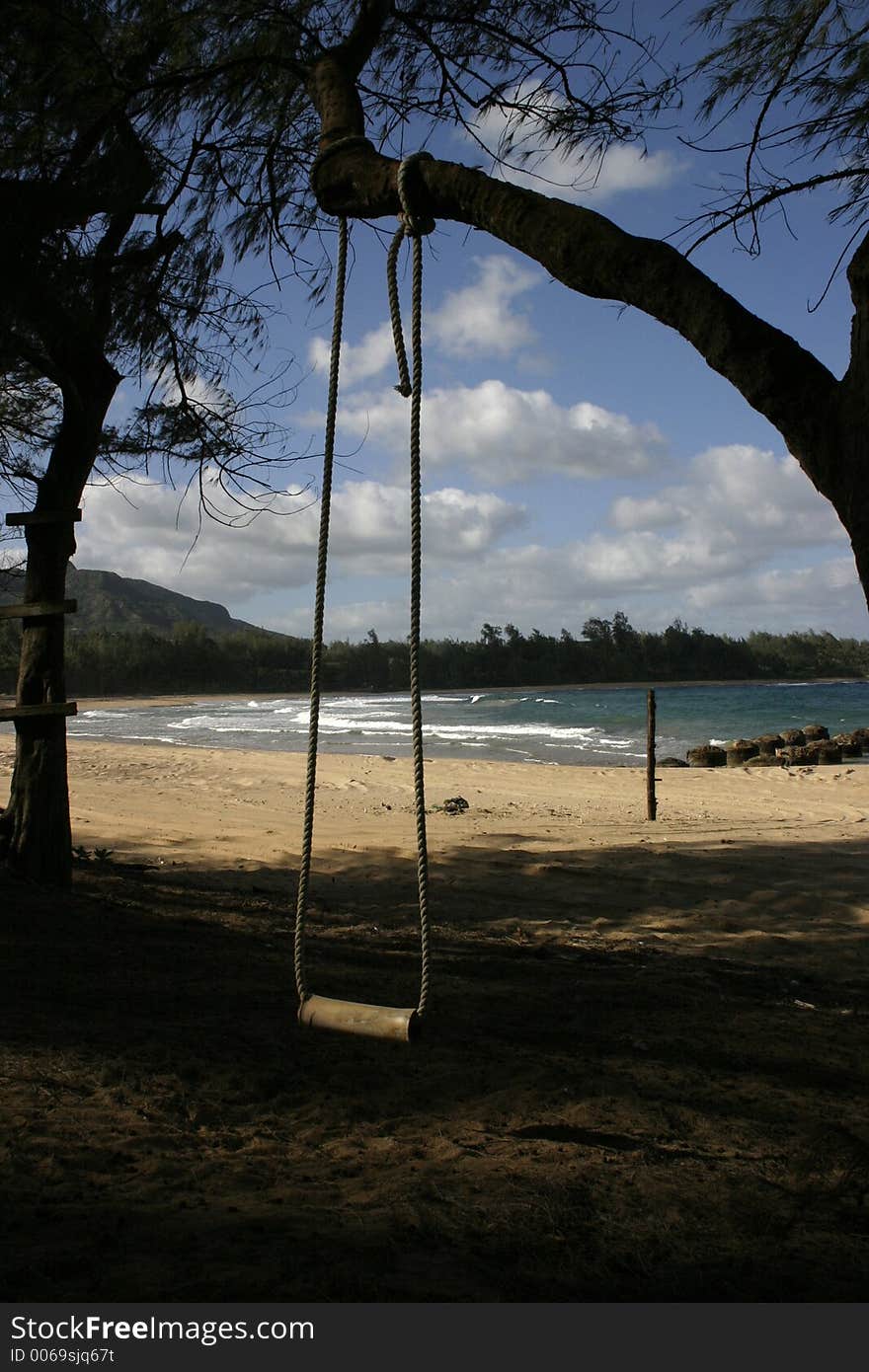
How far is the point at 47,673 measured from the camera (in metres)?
5.12

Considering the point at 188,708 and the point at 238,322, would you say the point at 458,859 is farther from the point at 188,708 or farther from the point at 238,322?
the point at 188,708

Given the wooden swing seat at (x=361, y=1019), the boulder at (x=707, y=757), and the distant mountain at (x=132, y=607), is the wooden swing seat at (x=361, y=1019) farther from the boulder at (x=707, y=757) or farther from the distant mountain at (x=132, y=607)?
the distant mountain at (x=132, y=607)

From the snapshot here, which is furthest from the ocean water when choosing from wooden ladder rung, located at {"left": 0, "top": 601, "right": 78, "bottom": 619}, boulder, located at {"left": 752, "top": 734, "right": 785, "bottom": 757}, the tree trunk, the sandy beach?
wooden ladder rung, located at {"left": 0, "top": 601, "right": 78, "bottom": 619}

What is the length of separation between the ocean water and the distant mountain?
6266cm

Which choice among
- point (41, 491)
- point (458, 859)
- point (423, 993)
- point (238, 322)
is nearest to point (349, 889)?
point (458, 859)

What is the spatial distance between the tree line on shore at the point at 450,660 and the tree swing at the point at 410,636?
170ft

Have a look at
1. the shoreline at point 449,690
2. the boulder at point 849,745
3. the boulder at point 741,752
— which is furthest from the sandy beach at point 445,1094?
the shoreline at point 449,690

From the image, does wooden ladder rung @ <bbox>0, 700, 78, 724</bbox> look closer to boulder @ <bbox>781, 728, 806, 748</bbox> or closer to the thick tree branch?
the thick tree branch

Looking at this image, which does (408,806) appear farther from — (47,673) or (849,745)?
(849,745)

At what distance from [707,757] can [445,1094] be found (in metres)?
19.7

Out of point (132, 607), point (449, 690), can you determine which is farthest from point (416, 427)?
point (132, 607)

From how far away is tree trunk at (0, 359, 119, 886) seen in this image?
511cm

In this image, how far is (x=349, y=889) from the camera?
6.60m

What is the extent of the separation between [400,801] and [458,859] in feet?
20.1
